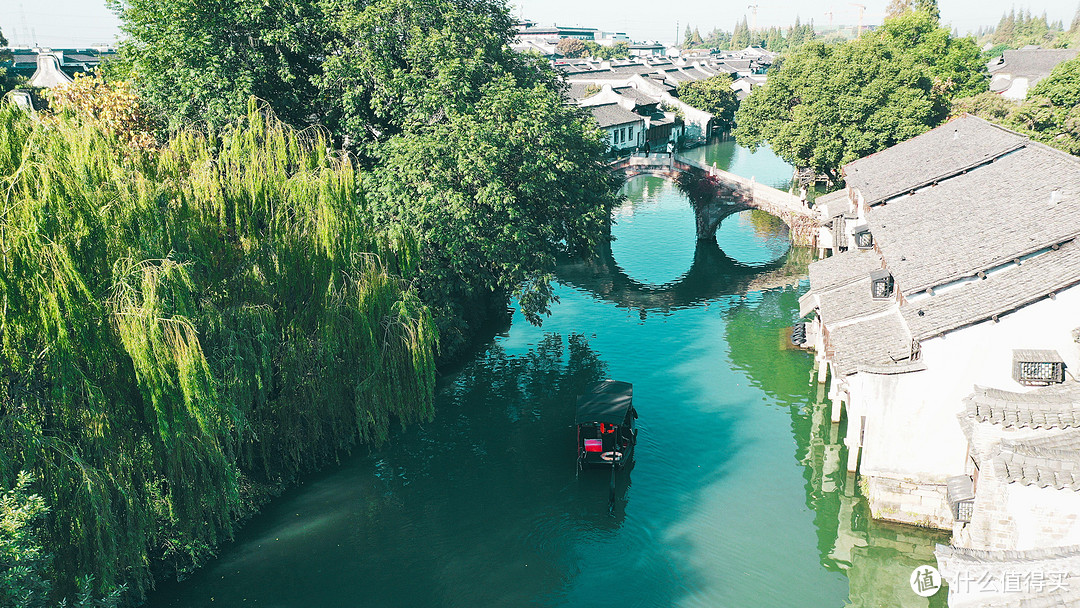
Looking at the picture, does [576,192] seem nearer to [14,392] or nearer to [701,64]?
[14,392]

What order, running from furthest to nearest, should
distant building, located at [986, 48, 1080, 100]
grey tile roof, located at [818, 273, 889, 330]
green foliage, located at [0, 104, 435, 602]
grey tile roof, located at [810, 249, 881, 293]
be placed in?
distant building, located at [986, 48, 1080, 100]
grey tile roof, located at [810, 249, 881, 293]
grey tile roof, located at [818, 273, 889, 330]
green foliage, located at [0, 104, 435, 602]

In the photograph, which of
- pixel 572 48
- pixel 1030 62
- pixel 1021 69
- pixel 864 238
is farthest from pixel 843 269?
pixel 572 48

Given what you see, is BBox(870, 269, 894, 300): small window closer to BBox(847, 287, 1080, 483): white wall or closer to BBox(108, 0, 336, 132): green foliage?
BBox(847, 287, 1080, 483): white wall

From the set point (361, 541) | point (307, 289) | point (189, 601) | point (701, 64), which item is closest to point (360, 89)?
point (307, 289)

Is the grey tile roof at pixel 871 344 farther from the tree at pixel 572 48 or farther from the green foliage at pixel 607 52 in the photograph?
the tree at pixel 572 48

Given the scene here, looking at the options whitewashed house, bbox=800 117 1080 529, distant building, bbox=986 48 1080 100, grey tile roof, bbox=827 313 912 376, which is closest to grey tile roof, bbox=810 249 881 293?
whitewashed house, bbox=800 117 1080 529

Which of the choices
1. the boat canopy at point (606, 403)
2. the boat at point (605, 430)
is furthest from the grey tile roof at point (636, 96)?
the boat at point (605, 430)

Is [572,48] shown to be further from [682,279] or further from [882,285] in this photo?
[882,285]
